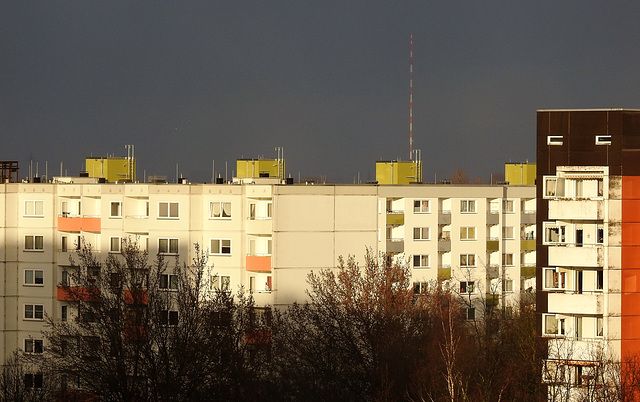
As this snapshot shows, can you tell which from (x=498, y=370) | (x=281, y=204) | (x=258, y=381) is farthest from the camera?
(x=281, y=204)

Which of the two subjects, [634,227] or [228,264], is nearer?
[634,227]

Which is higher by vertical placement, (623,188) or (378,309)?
(623,188)

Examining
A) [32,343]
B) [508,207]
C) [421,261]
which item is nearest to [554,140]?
[421,261]

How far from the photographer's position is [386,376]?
59469mm

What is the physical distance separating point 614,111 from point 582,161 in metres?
2.45

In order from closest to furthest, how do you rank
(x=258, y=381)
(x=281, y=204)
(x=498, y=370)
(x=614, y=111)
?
(x=614, y=111) < (x=258, y=381) < (x=498, y=370) < (x=281, y=204)

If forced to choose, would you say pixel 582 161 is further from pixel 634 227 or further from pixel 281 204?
pixel 281 204

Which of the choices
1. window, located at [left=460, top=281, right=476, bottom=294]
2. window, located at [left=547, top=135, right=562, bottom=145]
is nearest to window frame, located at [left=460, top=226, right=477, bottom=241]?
window, located at [left=460, top=281, right=476, bottom=294]

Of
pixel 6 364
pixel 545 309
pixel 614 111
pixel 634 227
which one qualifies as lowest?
pixel 6 364

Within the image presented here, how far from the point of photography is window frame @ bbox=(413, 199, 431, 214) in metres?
86.6

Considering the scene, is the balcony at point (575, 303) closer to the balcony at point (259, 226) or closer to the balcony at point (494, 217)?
the balcony at point (259, 226)

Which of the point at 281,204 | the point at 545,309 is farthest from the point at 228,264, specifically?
the point at 545,309

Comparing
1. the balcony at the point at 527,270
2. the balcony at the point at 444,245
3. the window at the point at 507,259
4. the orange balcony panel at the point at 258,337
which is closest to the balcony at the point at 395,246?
the balcony at the point at 444,245

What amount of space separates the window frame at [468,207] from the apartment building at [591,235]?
3145cm
